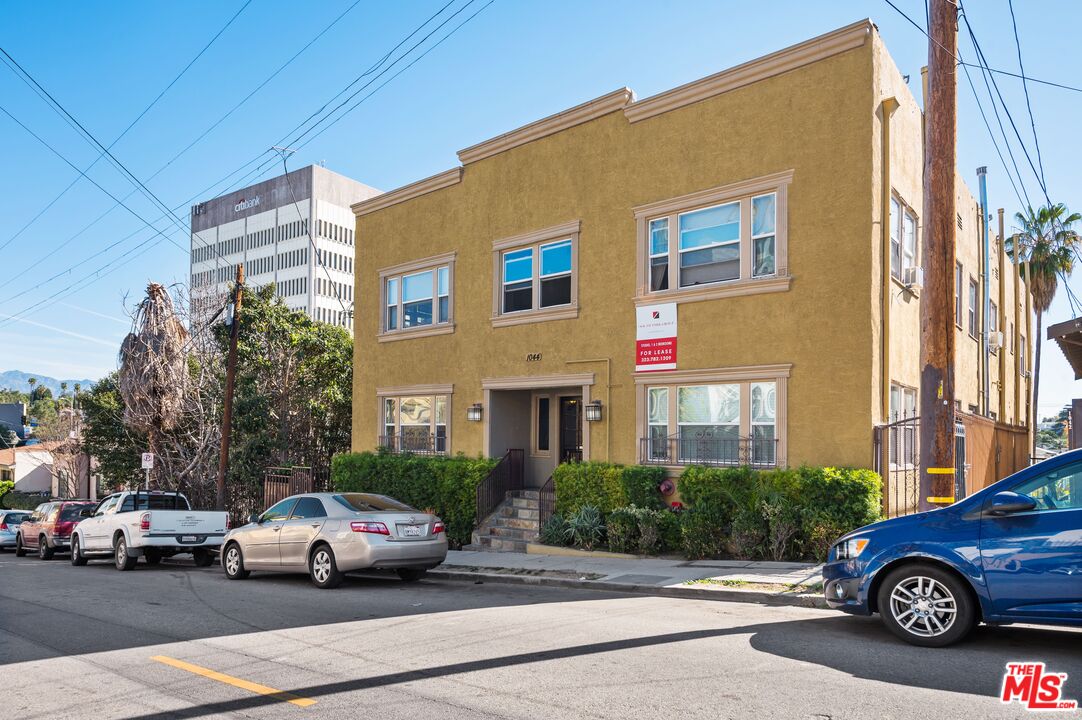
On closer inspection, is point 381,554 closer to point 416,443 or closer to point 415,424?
point 416,443

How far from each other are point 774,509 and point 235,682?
8791 millimetres

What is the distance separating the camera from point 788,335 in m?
14.1

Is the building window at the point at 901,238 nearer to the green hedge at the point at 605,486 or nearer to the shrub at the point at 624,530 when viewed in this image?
the green hedge at the point at 605,486

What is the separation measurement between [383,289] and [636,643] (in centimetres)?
1596

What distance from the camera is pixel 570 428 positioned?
730 inches

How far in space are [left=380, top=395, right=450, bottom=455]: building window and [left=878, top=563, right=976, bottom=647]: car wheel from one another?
13.6 metres

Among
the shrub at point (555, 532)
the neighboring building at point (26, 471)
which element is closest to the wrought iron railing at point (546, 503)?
the shrub at point (555, 532)

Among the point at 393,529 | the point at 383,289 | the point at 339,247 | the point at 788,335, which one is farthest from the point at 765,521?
the point at 339,247

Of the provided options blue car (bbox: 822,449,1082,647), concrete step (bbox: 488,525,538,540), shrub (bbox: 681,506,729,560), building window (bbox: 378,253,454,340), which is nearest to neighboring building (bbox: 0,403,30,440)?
building window (bbox: 378,253,454,340)

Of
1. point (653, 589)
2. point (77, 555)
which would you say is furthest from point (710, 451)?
point (77, 555)

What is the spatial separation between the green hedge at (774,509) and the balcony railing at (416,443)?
7.43 meters

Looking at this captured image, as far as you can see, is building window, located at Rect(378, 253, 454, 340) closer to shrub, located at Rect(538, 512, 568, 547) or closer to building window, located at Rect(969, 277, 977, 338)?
shrub, located at Rect(538, 512, 568, 547)

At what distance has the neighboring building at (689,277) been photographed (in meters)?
13.6

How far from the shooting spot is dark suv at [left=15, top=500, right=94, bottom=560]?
69.1 feet
